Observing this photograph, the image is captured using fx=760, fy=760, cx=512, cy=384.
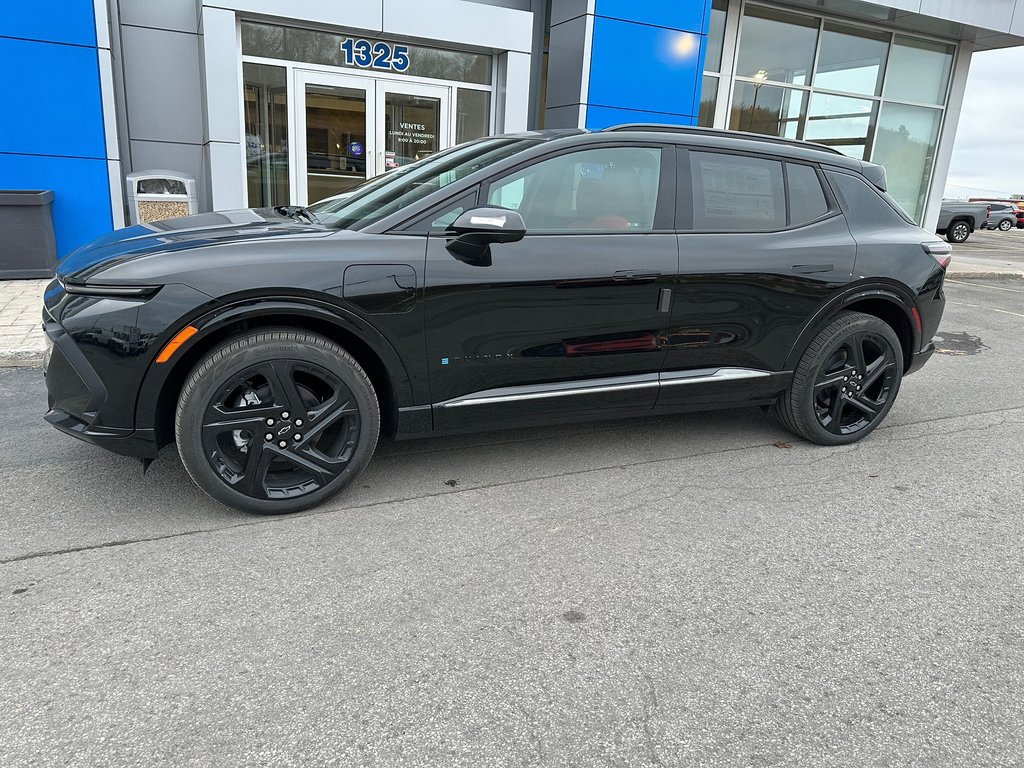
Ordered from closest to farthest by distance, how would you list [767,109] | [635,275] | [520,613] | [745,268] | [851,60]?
[520,613], [635,275], [745,268], [767,109], [851,60]

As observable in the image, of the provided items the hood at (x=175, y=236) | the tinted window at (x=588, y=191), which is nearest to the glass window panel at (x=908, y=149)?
the tinted window at (x=588, y=191)

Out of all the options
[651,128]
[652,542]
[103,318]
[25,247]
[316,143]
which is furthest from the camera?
[316,143]

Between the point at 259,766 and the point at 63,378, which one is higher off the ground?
the point at 63,378

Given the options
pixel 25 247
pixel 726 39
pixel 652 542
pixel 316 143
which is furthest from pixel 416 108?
pixel 652 542

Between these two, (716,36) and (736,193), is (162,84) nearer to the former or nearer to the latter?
(736,193)

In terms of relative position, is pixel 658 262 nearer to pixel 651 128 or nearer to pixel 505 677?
pixel 651 128

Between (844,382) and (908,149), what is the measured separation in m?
14.8

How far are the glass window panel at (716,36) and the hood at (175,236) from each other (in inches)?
490

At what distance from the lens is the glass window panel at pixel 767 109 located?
14703 mm

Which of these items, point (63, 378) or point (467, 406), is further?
point (467, 406)

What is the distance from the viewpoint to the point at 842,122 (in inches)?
622

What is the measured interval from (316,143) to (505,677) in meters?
9.37

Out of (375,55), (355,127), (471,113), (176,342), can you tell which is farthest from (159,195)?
(176,342)

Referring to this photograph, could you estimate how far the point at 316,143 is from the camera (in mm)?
10320
